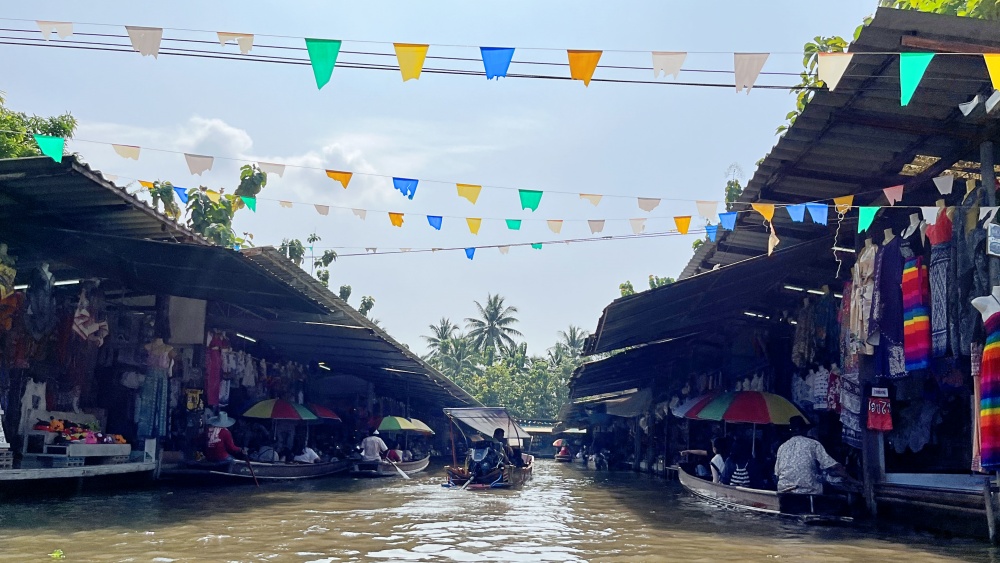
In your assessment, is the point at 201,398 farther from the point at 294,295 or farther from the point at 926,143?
the point at 926,143

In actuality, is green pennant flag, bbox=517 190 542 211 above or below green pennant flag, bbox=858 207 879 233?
above

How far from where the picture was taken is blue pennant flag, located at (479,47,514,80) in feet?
24.5

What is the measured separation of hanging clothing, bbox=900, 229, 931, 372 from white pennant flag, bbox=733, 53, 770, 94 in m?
3.11

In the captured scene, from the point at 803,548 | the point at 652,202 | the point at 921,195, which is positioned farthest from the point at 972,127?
the point at 803,548

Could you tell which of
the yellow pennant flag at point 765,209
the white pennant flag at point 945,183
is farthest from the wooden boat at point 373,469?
the white pennant flag at point 945,183

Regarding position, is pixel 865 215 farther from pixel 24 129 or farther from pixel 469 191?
pixel 24 129

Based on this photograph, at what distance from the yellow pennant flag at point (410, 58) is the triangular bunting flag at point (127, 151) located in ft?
13.0

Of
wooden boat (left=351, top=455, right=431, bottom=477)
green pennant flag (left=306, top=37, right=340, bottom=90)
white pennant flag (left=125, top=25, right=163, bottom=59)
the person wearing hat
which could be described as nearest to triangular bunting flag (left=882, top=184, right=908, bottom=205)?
green pennant flag (left=306, top=37, right=340, bottom=90)

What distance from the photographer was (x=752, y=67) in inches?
290

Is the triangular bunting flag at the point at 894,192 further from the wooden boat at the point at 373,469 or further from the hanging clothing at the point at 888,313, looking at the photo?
the wooden boat at the point at 373,469

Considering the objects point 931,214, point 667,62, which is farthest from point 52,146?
point 931,214

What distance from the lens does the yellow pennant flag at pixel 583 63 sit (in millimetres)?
7633

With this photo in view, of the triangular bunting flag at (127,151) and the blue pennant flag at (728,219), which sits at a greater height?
the triangular bunting flag at (127,151)

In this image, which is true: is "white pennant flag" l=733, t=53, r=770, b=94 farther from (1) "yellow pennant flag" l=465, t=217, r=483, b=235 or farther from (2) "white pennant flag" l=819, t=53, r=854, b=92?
(1) "yellow pennant flag" l=465, t=217, r=483, b=235
